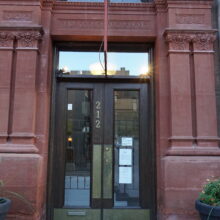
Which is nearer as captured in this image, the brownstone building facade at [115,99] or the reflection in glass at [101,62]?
the brownstone building facade at [115,99]

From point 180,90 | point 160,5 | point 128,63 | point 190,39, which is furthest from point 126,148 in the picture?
point 160,5

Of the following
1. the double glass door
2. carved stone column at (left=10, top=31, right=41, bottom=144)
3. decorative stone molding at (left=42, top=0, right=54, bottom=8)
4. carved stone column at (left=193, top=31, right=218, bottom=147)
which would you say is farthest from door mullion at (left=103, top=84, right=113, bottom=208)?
decorative stone molding at (left=42, top=0, right=54, bottom=8)

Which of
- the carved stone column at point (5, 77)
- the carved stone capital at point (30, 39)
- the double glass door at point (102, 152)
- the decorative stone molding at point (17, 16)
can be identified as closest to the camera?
the carved stone column at point (5, 77)

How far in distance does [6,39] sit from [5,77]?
65 cm

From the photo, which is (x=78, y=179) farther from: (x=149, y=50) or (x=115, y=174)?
(x=149, y=50)

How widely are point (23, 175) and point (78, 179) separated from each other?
1.04 meters

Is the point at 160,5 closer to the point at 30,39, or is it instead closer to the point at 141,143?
the point at 30,39

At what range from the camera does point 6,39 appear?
5.05 metres

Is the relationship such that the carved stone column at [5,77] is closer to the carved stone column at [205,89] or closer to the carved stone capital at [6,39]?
the carved stone capital at [6,39]

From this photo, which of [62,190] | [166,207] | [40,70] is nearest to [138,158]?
[166,207]

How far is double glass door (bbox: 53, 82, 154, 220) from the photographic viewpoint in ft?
17.3

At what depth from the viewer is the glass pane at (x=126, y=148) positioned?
5344mm

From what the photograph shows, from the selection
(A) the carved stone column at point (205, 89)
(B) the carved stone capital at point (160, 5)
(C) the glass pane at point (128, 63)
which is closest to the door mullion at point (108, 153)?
(C) the glass pane at point (128, 63)

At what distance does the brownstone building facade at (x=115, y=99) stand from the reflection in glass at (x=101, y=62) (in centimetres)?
11
